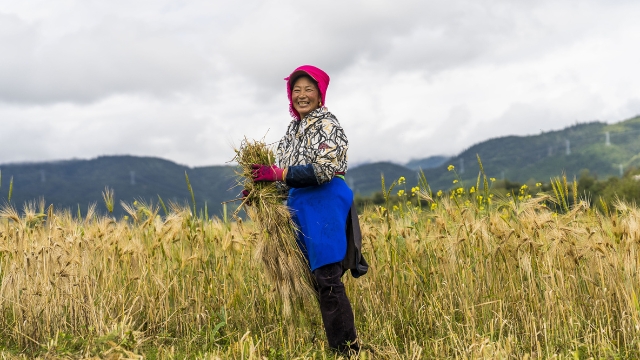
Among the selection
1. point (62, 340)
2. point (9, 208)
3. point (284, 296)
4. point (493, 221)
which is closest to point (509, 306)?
point (493, 221)

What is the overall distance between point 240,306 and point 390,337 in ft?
4.22

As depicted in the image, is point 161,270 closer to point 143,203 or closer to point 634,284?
point 143,203

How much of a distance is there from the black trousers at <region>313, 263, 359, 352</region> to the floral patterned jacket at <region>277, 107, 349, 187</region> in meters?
0.62

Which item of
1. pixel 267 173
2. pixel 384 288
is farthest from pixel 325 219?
pixel 384 288

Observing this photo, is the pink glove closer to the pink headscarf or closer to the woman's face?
the woman's face

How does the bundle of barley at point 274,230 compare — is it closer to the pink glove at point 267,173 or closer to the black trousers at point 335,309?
the pink glove at point 267,173

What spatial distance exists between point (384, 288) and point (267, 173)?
1486 mm

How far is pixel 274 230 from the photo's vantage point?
13.4ft

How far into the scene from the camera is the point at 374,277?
15.6ft

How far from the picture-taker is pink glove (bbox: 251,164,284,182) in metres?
3.94

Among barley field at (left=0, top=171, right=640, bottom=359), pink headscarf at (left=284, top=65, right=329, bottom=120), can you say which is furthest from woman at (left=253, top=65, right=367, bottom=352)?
barley field at (left=0, top=171, right=640, bottom=359)

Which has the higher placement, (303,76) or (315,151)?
(303,76)

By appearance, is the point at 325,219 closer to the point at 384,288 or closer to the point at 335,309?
the point at 335,309

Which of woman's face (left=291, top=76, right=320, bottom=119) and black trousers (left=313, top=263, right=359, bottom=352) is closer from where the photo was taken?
black trousers (left=313, top=263, right=359, bottom=352)
